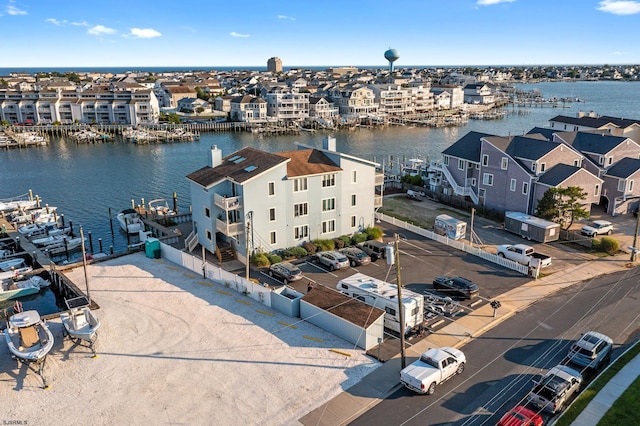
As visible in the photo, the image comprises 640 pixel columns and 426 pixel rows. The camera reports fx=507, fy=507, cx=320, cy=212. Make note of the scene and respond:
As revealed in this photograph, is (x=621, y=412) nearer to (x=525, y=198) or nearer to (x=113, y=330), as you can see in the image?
(x=113, y=330)

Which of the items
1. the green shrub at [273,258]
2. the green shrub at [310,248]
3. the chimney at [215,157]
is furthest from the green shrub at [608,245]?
the chimney at [215,157]

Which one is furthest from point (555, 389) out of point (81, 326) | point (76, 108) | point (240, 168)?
point (76, 108)

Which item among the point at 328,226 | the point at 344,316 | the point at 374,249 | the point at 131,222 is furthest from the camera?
the point at 131,222

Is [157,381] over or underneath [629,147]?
underneath

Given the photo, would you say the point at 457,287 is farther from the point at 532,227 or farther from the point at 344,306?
the point at 532,227

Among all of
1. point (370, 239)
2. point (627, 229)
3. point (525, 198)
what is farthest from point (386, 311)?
point (627, 229)

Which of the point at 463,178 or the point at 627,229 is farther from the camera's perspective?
the point at 463,178

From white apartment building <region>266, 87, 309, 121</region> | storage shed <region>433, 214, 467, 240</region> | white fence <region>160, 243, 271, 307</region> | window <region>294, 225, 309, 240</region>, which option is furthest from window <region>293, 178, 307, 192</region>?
white apartment building <region>266, 87, 309, 121</region>
